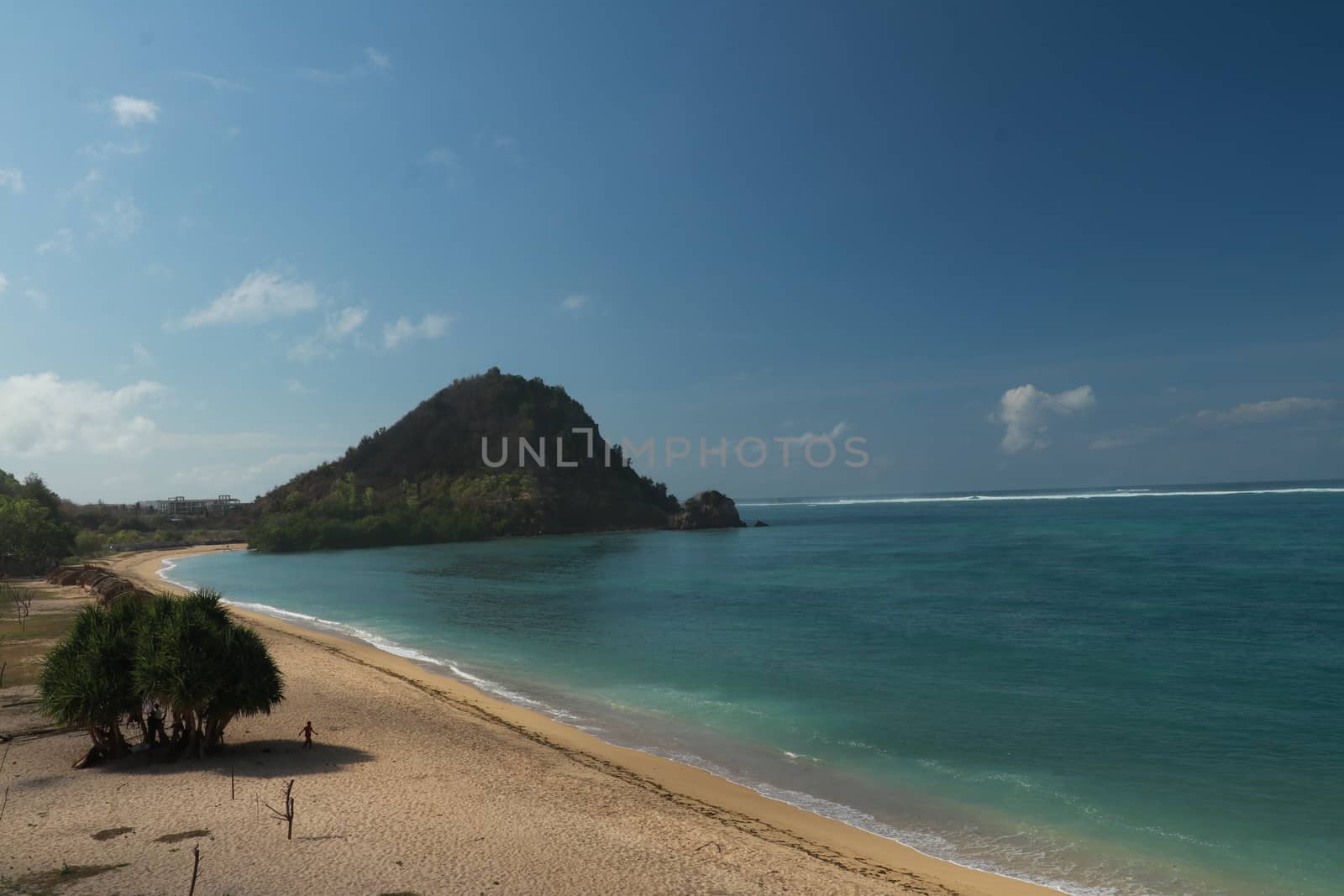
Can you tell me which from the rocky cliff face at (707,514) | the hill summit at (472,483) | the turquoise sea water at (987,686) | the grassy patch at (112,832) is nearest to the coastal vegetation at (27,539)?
the turquoise sea water at (987,686)

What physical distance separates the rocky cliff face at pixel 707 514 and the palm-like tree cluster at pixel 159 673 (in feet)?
459

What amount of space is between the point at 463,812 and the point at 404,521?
13492 cm

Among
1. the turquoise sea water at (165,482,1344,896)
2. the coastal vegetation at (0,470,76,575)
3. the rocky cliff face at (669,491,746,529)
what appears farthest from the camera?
the rocky cliff face at (669,491,746,529)

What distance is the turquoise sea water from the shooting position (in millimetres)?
14188

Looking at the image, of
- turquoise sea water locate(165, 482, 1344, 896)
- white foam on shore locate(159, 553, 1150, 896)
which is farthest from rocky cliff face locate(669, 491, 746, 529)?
white foam on shore locate(159, 553, 1150, 896)

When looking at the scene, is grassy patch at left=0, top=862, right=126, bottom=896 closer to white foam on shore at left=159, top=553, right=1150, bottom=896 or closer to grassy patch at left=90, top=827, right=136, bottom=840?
grassy patch at left=90, top=827, right=136, bottom=840

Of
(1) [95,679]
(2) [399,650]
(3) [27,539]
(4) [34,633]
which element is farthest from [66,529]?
(1) [95,679]

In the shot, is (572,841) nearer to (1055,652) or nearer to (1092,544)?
(1055,652)

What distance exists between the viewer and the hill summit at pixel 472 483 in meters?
139

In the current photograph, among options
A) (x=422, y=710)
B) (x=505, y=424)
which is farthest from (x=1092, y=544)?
(x=505, y=424)

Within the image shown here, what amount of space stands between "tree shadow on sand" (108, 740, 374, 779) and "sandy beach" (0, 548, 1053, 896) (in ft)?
0.24

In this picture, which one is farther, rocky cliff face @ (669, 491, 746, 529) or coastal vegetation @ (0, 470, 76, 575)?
rocky cliff face @ (669, 491, 746, 529)

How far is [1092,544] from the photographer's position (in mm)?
79062

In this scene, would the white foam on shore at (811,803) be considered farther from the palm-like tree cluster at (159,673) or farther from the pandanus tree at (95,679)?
the pandanus tree at (95,679)
